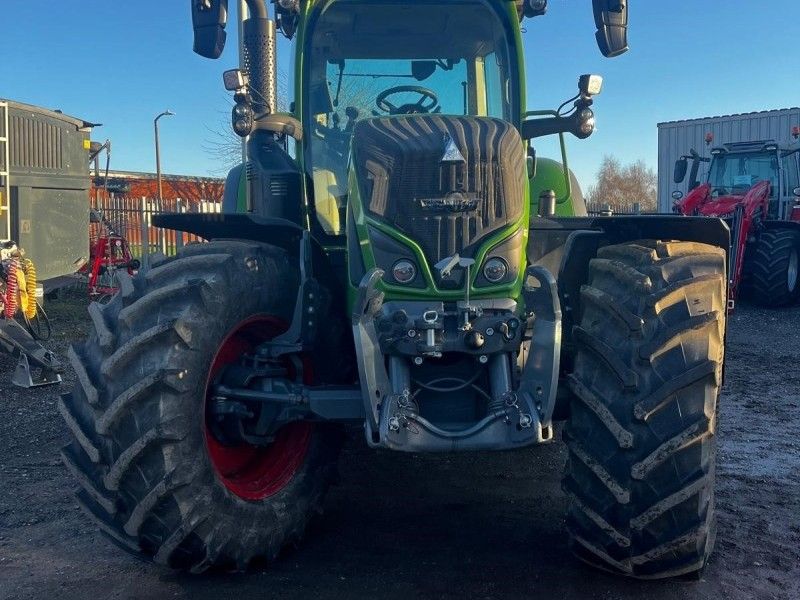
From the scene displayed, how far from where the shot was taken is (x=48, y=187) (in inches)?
429

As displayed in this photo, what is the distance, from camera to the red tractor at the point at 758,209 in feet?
44.8

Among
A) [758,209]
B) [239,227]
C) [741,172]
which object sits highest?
[741,172]

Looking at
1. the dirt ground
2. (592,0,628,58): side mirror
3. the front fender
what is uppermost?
(592,0,628,58): side mirror

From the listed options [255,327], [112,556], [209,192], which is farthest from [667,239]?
[209,192]

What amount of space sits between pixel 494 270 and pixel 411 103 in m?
1.79

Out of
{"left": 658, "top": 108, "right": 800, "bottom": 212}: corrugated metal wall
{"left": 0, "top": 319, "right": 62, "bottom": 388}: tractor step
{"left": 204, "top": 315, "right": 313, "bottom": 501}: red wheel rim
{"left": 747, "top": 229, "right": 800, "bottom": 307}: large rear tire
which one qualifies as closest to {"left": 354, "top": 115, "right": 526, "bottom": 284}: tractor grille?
{"left": 204, "top": 315, "right": 313, "bottom": 501}: red wheel rim

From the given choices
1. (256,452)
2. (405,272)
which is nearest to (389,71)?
(405,272)

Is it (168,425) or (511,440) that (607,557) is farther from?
(168,425)

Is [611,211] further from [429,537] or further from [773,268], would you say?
[773,268]

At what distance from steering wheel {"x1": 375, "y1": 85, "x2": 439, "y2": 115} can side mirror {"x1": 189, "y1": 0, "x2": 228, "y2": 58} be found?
97 cm

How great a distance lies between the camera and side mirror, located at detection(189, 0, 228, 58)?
4516 mm

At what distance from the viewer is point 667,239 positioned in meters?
3.93

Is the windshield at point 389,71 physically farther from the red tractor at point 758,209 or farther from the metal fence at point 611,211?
the red tractor at point 758,209

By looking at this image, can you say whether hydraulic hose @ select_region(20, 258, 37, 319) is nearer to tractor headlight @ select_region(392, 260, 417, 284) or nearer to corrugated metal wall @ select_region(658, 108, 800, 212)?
tractor headlight @ select_region(392, 260, 417, 284)
